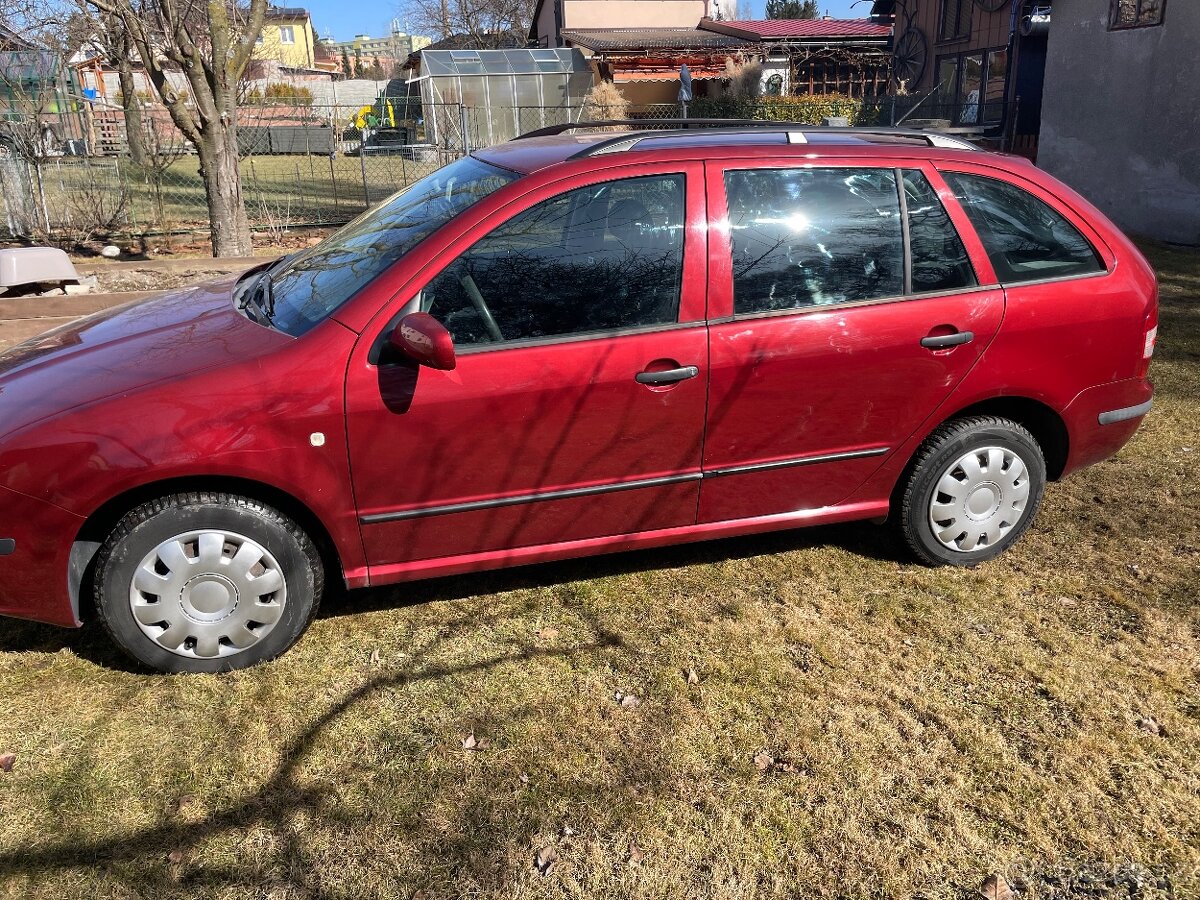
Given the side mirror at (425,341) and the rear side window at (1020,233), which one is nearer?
the side mirror at (425,341)

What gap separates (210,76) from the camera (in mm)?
9789

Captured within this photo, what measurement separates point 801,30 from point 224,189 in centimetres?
2829

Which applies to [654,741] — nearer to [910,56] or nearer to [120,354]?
[120,354]

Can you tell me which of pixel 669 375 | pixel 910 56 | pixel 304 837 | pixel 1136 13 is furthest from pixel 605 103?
pixel 304 837

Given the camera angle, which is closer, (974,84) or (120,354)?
(120,354)

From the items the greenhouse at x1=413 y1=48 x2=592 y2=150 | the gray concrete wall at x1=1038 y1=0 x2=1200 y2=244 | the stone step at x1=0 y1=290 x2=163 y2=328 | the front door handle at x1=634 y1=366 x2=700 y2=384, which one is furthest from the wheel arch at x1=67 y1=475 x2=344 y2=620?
the greenhouse at x1=413 y1=48 x2=592 y2=150

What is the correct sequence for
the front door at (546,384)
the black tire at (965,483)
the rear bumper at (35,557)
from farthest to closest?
the black tire at (965,483) < the front door at (546,384) < the rear bumper at (35,557)

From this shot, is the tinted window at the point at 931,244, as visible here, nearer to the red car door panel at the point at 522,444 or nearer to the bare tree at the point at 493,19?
the red car door panel at the point at 522,444

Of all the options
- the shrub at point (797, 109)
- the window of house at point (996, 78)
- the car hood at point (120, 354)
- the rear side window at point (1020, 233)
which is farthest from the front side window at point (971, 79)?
the car hood at point (120, 354)

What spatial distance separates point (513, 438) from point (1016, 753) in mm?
1966

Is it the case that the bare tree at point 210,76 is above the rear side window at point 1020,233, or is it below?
above

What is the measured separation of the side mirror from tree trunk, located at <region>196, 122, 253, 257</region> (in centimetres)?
787

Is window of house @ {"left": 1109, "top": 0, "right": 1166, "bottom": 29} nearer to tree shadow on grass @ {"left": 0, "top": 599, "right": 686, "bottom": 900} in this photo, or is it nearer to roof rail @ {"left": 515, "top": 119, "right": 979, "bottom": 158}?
roof rail @ {"left": 515, "top": 119, "right": 979, "bottom": 158}

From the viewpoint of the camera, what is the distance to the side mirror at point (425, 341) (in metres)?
3.01
